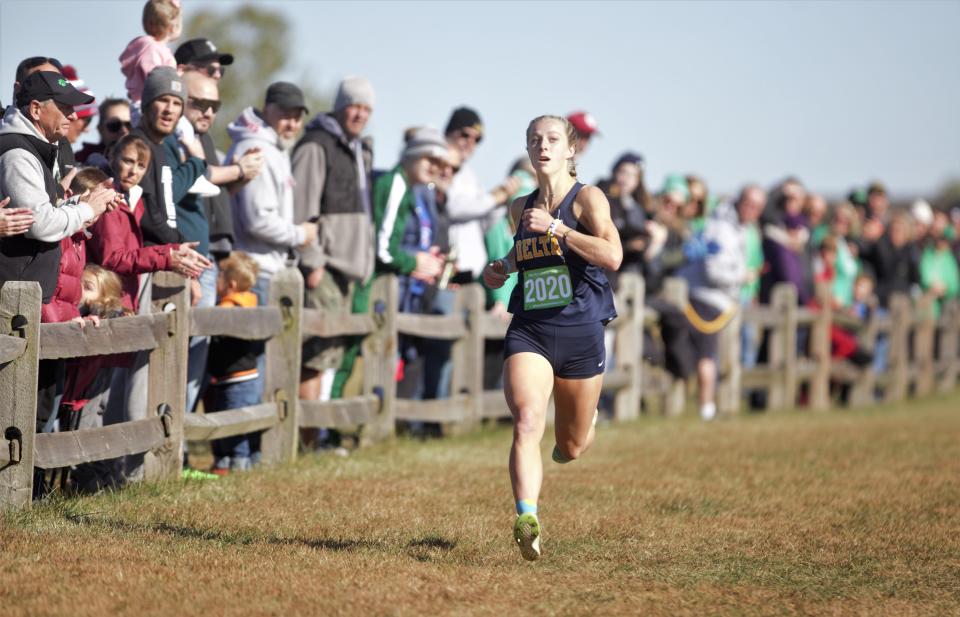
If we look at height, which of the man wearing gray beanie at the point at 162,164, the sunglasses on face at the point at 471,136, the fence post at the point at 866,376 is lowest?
the fence post at the point at 866,376

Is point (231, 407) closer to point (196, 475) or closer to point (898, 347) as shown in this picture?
point (196, 475)

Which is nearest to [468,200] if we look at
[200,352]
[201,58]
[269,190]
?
[269,190]

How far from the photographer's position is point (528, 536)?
6.44 meters

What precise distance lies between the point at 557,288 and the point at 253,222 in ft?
12.3

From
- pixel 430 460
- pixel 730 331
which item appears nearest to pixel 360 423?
pixel 430 460

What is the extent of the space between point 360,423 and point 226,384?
1633 millimetres

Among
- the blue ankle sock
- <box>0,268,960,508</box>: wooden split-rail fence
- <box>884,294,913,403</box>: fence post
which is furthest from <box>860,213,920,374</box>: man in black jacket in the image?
the blue ankle sock

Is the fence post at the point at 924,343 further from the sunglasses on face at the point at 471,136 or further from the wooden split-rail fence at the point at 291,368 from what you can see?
the sunglasses on face at the point at 471,136

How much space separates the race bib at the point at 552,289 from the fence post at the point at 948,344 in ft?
59.8

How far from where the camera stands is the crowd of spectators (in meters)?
7.83

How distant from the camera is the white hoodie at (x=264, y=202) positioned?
10211mm

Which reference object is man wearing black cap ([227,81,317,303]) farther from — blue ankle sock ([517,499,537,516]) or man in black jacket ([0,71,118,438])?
blue ankle sock ([517,499,537,516])

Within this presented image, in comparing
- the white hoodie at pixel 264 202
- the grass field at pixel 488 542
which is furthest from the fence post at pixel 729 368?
the white hoodie at pixel 264 202

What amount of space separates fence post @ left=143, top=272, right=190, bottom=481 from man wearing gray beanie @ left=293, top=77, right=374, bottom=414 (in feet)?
7.16
